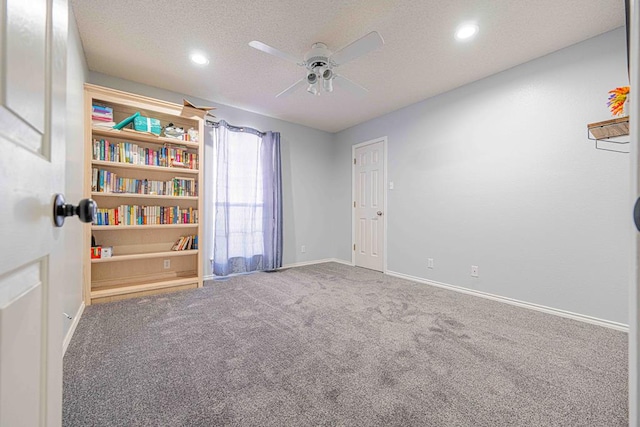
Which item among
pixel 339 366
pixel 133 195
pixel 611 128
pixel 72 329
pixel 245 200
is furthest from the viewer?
pixel 245 200

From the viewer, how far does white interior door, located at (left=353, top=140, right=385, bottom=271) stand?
4.15m

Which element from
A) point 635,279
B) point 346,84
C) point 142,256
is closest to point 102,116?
point 142,256

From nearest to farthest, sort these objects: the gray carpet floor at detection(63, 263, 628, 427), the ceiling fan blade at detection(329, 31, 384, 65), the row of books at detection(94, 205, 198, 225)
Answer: the gray carpet floor at detection(63, 263, 628, 427) → the ceiling fan blade at detection(329, 31, 384, 65) → the row of books at detection(94, 205, 198, 225)

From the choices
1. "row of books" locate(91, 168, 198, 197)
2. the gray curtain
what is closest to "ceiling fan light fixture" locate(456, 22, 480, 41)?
the gray curtain

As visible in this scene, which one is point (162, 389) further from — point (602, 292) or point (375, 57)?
point (602, 292)

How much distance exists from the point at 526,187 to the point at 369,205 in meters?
2.14

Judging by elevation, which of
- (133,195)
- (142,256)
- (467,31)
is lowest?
(142,256)

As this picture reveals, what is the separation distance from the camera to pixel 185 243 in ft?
10.5

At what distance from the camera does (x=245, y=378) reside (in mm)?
1453

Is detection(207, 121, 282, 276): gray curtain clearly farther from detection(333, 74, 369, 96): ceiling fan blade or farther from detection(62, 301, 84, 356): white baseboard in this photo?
detection(333, 74, 369, 96): ceiling fan blade

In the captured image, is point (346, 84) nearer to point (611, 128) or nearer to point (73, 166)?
point (611, 128)

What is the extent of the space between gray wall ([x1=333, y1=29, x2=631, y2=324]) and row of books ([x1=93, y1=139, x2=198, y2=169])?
2940mm

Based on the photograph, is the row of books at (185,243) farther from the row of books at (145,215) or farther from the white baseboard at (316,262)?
the white baseboard at (316,262)

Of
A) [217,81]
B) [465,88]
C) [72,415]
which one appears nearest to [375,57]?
[465,88]
